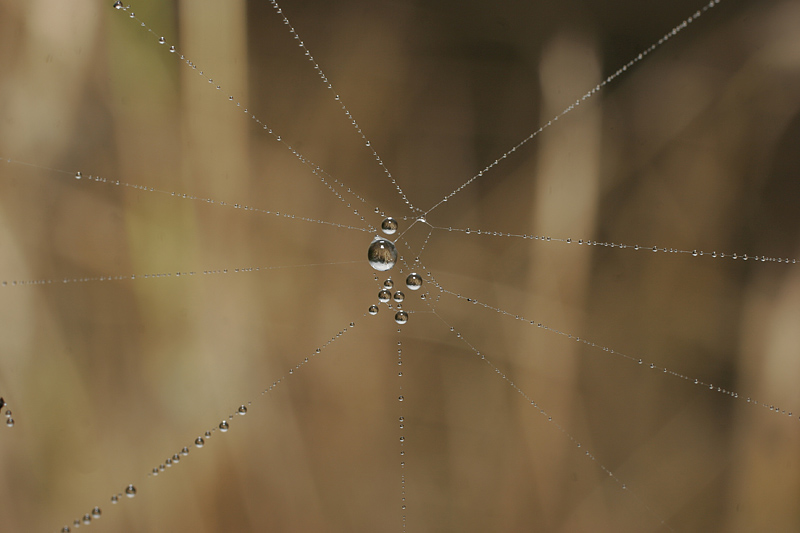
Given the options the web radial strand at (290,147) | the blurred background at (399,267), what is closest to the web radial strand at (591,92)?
the blurred background at (399,267)

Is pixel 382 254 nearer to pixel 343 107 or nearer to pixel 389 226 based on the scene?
pixel 389 226

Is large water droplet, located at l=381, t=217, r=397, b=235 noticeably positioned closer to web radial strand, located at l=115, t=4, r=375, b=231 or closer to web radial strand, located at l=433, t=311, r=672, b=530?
web radial strand, located at l=115, t=4, r=375, b=231

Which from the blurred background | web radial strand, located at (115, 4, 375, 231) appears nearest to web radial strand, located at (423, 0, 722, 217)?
the blurred background

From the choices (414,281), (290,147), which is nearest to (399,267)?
(414,281)

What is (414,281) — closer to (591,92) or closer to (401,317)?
(401,317)

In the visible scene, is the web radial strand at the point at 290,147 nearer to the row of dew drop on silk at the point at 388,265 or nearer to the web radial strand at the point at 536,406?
the row of dew drop on silk at the point at 388,265

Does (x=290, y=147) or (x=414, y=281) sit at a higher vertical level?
(x=290, y=147)

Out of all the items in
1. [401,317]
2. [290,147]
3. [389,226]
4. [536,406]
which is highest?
[290,147]
